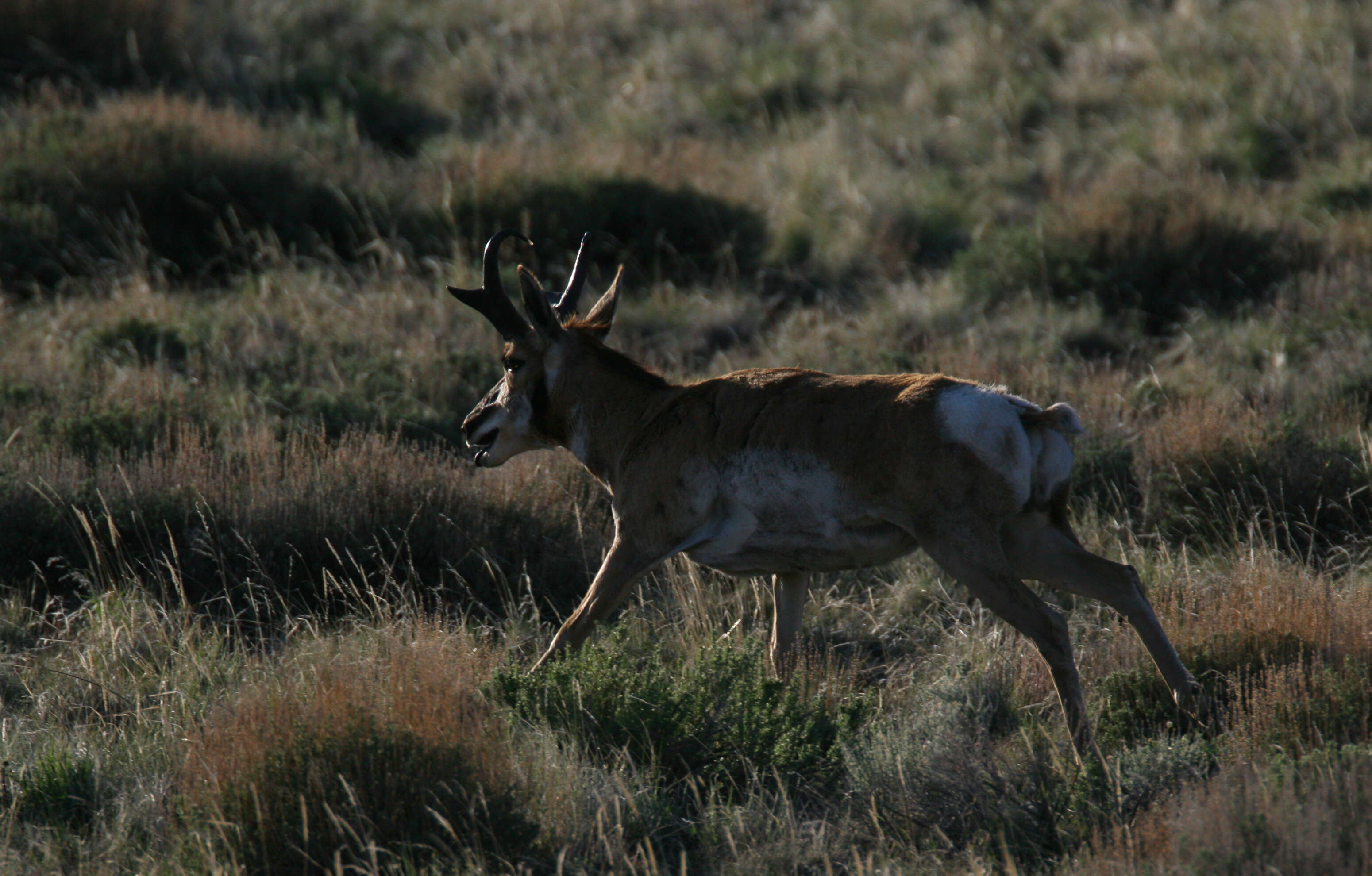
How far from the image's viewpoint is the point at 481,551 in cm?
770

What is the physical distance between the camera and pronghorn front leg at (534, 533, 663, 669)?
19.7 feet

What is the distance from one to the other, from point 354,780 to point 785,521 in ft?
6.76

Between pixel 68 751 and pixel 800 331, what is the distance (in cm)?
780

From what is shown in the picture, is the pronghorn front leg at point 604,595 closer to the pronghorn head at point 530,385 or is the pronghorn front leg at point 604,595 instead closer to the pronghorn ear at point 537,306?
the pronghorn head at point 530,385

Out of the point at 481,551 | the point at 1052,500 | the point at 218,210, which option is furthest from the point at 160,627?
the point at 218,210

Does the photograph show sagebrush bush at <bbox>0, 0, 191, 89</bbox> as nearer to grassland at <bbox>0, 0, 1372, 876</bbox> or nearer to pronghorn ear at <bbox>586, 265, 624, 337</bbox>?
grassland at <bbox>0, 0, 1372, 876</bbox>

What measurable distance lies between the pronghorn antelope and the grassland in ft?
1.39

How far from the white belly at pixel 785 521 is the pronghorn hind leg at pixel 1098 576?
46 centimetres

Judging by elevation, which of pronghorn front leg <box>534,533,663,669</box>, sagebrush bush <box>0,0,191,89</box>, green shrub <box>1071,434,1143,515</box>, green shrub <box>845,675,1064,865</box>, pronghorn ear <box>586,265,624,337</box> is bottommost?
green shrub <box>1071,434,1143,515</box>

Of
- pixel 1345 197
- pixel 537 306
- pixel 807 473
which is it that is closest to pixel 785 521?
pixel 807 473

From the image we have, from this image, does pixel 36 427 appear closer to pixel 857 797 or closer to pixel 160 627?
pixel 160 627

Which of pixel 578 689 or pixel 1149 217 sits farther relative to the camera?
pixel 1149 217

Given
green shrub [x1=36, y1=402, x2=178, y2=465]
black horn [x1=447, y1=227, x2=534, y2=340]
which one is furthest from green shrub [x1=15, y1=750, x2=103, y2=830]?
green shrub [x1=36, y1=402, x2=178, y2=465]

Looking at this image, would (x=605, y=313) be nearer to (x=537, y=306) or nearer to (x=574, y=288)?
(x=574, y=288)
